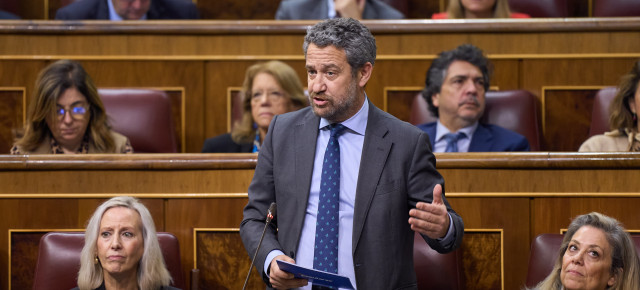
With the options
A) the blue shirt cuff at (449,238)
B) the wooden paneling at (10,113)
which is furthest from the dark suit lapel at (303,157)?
the wooden paneling at (10,113)

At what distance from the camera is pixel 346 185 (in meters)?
0.82

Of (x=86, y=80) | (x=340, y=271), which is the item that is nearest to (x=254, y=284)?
(x=340, y=271)

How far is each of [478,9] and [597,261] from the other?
0.76 metres

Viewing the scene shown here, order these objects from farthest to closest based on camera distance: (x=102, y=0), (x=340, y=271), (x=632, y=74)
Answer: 1. (x=102, y=0)
2. (x=632, y=74)
3. (x=340, y=271)

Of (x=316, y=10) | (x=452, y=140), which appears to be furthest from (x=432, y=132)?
(x=316, y=10)

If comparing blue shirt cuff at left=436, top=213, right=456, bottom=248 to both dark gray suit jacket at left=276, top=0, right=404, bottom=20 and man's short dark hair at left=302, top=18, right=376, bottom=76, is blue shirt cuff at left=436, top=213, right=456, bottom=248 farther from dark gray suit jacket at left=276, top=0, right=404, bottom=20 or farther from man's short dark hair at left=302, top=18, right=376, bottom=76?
dark gray suit jacket at left=276, top=0, right=404, bottom=20

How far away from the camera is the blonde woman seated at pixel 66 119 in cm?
133

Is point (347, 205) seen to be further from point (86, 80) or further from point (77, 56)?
point (77, 56)

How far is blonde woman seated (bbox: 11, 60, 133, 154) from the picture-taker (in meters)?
1.33

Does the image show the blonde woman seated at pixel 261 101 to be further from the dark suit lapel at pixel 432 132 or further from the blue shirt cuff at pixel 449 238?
the blue shirt cuff at pixel 449 238

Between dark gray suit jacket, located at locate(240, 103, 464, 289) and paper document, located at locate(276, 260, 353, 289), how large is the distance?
0.20ft

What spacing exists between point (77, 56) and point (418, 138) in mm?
909

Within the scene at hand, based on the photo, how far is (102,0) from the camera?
1686 mm

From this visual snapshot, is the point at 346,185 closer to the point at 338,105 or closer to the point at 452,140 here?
the point at 338,105
